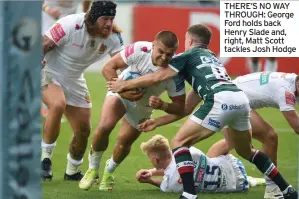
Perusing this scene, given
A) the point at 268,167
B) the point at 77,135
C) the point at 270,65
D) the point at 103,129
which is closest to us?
the point at 268,167

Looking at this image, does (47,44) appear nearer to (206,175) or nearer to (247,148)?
(206,175)

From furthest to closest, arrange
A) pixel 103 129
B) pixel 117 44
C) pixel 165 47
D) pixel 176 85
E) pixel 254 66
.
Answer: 1. pixel 254 66
2. pixel 117 44
3. pixel 103 129
4. pixel 176 85
5. pixel 165 47

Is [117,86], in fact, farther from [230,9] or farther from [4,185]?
[4,185]

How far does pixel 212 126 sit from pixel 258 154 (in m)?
0.77

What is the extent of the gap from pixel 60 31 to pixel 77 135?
1.25 metres

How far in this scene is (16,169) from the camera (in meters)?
3.79

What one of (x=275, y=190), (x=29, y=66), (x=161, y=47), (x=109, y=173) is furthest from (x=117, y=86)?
(x=29, y=66)

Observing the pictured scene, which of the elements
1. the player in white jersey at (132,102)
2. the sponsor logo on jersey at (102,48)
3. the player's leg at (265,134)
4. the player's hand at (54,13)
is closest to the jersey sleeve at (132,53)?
the player in white jersey at (132,102)

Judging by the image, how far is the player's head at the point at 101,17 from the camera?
765 cm

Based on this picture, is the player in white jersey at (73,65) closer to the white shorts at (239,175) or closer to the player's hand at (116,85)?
the player's hand at (116,85)

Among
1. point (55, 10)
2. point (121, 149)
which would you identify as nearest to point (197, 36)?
point (121, 149)

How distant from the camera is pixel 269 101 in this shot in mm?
7781

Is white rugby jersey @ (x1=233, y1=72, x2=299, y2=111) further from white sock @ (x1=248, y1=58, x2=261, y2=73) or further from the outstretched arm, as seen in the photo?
white sock @ (x1=248, y1=58, x2=261, y2=73)

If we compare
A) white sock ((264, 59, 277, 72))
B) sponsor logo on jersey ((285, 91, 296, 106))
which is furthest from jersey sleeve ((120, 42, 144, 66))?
white sock ((264, 59, 277, 72))
